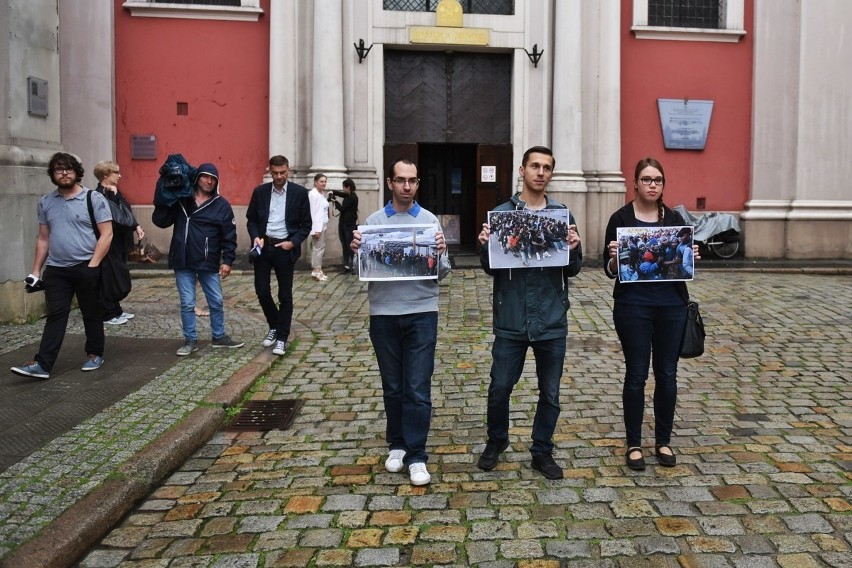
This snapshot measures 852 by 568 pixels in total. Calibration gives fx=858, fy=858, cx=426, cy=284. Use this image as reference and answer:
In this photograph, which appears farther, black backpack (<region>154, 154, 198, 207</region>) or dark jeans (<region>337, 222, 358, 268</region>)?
dark jeans (<region>337, 222, 358, 268</region>)

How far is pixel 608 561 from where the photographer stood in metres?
3.92

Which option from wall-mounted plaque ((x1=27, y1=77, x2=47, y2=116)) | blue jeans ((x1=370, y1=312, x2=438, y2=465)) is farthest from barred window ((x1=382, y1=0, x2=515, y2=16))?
blue jeans ((x1=370, y1=312, x2=438, y2=465))

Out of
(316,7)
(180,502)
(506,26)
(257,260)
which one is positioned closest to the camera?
(180,502)

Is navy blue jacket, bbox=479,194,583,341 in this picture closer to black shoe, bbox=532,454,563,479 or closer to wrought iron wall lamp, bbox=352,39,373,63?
black shoe, bbox=532,454,563,479

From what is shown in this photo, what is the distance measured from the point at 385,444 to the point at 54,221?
3600 mm

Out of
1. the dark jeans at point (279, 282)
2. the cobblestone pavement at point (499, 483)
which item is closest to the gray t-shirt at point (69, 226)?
the cobblestone pavement at point (499, 483)

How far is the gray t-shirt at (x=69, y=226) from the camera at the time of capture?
7.25 metres

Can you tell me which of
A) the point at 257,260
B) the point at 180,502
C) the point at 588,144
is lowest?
the point at 180,502

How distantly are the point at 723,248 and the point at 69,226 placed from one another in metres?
13.4

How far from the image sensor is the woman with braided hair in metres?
5.21

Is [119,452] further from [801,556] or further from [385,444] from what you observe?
[801,556]

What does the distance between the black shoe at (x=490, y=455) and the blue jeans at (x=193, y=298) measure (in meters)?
4.03

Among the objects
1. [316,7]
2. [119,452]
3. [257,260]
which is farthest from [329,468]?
[316,7]

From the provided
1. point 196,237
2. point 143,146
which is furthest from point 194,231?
point 143,146
